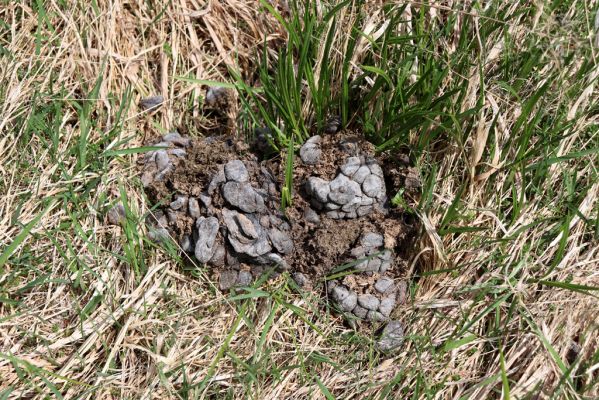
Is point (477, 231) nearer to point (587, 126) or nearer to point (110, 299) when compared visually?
point (587, 126)

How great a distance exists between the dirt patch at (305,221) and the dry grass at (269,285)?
0.08 meters

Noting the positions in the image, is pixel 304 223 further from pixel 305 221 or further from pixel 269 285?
pixel 269 285

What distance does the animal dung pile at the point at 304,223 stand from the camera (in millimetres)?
2025

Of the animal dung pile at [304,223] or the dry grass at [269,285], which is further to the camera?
the animal dung pile at [304,223]

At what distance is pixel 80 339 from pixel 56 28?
119 centimetres

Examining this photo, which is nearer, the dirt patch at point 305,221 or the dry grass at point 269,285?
the dry grass at point 269,285

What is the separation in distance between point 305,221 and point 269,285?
0.25 metres

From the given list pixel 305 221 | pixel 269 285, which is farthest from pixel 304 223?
pixel 269 285

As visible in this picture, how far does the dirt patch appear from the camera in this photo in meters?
2.03

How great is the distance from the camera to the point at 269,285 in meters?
2.08

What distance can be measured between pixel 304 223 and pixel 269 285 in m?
0.24

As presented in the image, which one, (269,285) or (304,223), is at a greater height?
(304,223)

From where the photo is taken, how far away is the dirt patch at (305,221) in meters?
2.03

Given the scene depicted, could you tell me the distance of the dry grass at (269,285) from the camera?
6.17ft
